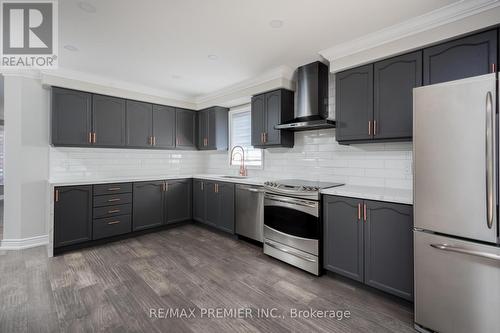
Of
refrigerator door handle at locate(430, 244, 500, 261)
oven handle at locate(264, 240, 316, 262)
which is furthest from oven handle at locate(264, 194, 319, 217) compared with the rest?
refrigerator door handle at locate(430, 244, 500, 261)

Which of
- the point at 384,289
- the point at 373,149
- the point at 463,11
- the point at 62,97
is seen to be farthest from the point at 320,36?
the point at 62,97

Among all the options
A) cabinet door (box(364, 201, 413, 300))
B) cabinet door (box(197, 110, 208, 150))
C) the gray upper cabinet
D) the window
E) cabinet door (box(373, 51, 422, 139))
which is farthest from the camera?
cabinet door (box(197, 110, 208, 150))

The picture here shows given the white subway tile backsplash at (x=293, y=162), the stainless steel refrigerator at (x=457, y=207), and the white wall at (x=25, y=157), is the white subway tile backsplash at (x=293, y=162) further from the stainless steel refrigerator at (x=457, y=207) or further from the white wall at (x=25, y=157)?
the stainless steel refrigerator at (x=457, y=207)

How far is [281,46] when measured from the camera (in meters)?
2.70

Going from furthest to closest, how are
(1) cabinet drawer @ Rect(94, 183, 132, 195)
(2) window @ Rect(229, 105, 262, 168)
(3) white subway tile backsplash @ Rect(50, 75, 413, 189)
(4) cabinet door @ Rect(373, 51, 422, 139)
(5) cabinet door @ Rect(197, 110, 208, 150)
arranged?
(5) cabinet door @ Rect(197, 110, 208, 150), (2) window @ Rect(229, 105, 262, 168), (1) cabinet drawer @ Rect(94, 183, 132, 195), (3) white subway tile backsplash @ Rect(50, 75, 413, 189), (4) cabinet door @ Rect(373, 51, 422, 139)

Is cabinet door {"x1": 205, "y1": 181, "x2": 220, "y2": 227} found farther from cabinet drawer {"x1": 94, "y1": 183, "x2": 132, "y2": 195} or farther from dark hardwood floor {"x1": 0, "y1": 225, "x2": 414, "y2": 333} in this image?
cabinet drawer {"x1": 94, "y1": 183, "x2": 132, "y2": 195}

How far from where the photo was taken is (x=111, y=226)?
11.6 feet

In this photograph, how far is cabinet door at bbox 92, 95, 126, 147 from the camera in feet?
12.0

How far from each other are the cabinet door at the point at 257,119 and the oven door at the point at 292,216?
106cm

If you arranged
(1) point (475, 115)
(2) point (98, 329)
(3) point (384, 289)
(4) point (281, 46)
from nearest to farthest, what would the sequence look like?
(1) point (475, 115), (2) point (98, 329), (3) point (384, 289), (4) point (281, 46)

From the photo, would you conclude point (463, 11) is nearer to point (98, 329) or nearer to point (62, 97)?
point (98, 329)

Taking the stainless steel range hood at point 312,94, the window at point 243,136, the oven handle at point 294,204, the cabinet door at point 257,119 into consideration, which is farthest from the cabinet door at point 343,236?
the window at point 243,136

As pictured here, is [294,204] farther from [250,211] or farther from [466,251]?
[466,251]

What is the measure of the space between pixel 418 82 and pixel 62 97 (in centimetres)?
446
